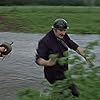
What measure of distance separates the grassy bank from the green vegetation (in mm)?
18697

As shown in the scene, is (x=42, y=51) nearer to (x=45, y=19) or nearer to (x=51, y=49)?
(x=51, y=49)

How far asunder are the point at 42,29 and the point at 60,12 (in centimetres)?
663

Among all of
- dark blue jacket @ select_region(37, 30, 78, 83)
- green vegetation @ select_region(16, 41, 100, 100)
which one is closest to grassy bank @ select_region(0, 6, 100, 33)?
dark blue jacket @ select_region(37, 30, 78, 83)

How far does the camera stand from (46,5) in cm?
3591

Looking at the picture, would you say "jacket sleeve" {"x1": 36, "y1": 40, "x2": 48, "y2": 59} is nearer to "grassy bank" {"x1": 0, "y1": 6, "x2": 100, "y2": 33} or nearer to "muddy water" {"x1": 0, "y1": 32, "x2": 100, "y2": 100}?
"muddy water" {"x1": 0, "y1": 32, "x2": 100, "y2": 100}

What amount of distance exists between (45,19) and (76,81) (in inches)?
940

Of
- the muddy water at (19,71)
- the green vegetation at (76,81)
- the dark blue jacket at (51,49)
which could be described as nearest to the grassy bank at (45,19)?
the muddy water at (19,71)

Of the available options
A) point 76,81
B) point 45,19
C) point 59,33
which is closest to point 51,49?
point 59,33

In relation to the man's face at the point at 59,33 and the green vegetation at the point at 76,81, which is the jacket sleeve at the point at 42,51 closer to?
the man's face at the point at 59,33

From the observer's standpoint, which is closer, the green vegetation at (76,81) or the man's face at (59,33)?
the green vegetation at (76,81)

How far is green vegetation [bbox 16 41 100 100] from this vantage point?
3.70 m

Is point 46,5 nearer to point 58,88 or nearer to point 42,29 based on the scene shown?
point 42,29

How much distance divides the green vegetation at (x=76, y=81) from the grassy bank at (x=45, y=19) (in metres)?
18.7

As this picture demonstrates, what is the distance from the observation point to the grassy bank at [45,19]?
963 inches
